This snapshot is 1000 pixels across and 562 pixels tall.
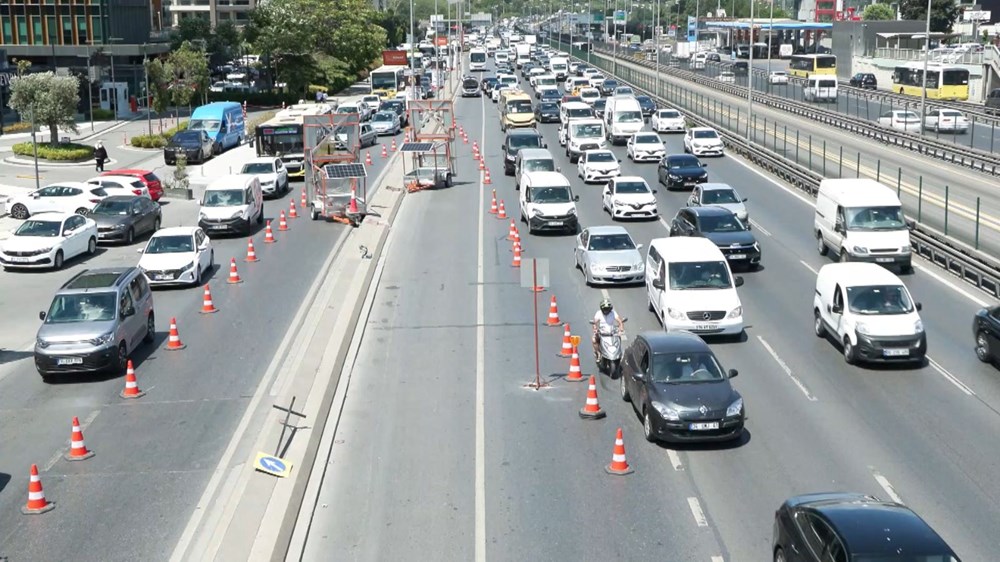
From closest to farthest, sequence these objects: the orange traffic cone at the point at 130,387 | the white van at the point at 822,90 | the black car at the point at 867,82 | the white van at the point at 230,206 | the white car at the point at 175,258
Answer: the orange traffic cone at the point at 130,387 → the white car at the point at 175,258 → the white van at the point at 230,206 → the white van at the point at 822,90 → the black car at the point at 867,82

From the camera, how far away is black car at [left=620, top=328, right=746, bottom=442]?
18438 millimetres

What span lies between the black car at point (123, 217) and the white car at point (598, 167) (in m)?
16.7

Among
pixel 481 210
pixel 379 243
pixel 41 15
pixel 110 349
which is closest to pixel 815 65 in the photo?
pixel 41 15

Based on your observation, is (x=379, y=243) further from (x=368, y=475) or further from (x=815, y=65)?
(x=815, y=65)

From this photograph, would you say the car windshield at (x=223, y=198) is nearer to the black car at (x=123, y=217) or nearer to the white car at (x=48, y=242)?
the black car at (x=123, y=217)

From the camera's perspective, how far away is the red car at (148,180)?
45.7 meters

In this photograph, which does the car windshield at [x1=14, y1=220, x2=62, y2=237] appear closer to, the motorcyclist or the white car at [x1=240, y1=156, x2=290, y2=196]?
the white car at [x1=240, y1=156, x2=290, y2=196]

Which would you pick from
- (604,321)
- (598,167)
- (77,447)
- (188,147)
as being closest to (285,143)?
(188,147)

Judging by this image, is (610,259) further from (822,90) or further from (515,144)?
(822,90)

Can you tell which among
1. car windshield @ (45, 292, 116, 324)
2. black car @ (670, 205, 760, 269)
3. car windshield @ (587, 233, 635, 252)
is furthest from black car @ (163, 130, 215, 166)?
car windshield @ (45, 292, 116, 324)

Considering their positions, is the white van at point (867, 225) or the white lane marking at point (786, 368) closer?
the white lane marking at point (786, 368)

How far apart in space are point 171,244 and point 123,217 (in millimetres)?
7576

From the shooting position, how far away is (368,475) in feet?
58.5

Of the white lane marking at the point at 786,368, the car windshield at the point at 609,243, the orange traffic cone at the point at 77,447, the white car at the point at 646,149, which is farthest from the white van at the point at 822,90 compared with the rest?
the orange traffic cone at the point at 77,447
